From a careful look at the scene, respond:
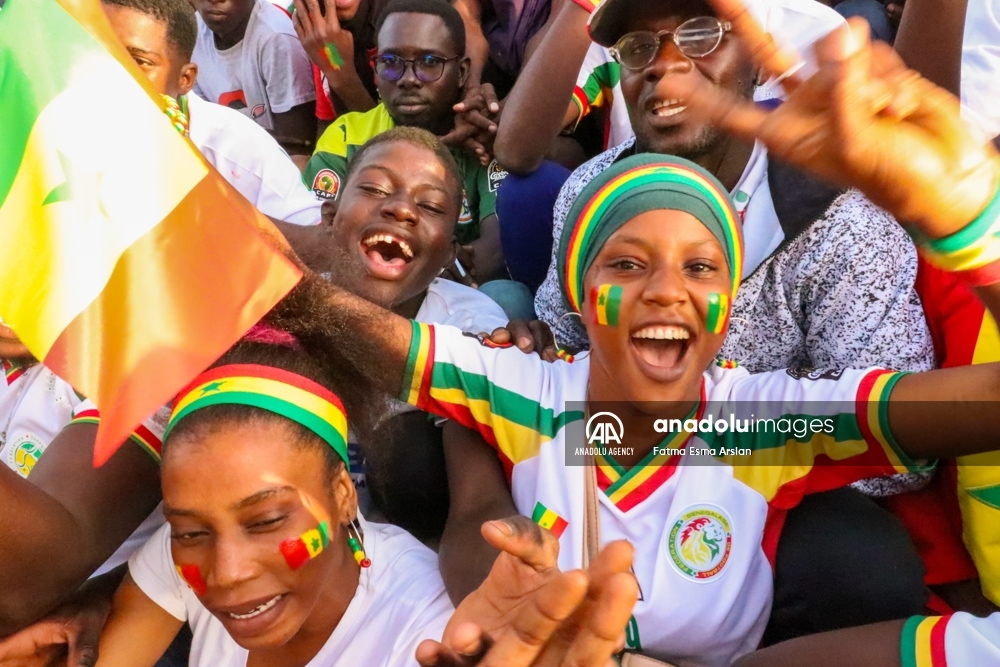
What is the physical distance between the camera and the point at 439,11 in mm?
3299

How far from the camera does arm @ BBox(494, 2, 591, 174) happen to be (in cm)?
259

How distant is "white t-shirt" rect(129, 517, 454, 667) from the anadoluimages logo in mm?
444

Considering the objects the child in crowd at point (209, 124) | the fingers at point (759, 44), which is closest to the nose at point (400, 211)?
the child in crowd at point (209, 124)

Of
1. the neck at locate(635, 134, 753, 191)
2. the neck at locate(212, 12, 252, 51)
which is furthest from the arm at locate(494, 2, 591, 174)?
the neck at locate(212, 12, 252, 51)

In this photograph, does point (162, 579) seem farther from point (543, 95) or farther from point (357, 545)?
point (543, 95)

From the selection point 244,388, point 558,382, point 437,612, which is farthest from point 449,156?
point 437,612

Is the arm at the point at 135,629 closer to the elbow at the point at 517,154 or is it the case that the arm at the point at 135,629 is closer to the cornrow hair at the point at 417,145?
the cornrow hair at the point at 417,145

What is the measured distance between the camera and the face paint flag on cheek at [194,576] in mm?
1560

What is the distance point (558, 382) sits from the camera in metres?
1.94

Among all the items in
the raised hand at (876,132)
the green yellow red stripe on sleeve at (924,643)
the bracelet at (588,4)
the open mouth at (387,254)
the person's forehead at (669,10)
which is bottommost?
the green yellow red stripe on sleeve at (924,643)

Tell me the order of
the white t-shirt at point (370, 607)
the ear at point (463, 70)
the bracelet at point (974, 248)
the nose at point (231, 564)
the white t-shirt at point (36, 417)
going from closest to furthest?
the bracelet at point (974, 248) → the nose at point (231, 564) → the white t-shirt at point (370, 607) → the white t-shirt at point (36, 417) → the ear at point (463, 70)

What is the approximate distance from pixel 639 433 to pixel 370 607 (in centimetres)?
67

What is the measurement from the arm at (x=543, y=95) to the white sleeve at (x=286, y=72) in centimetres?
154

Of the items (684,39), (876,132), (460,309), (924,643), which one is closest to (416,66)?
(460,309)
